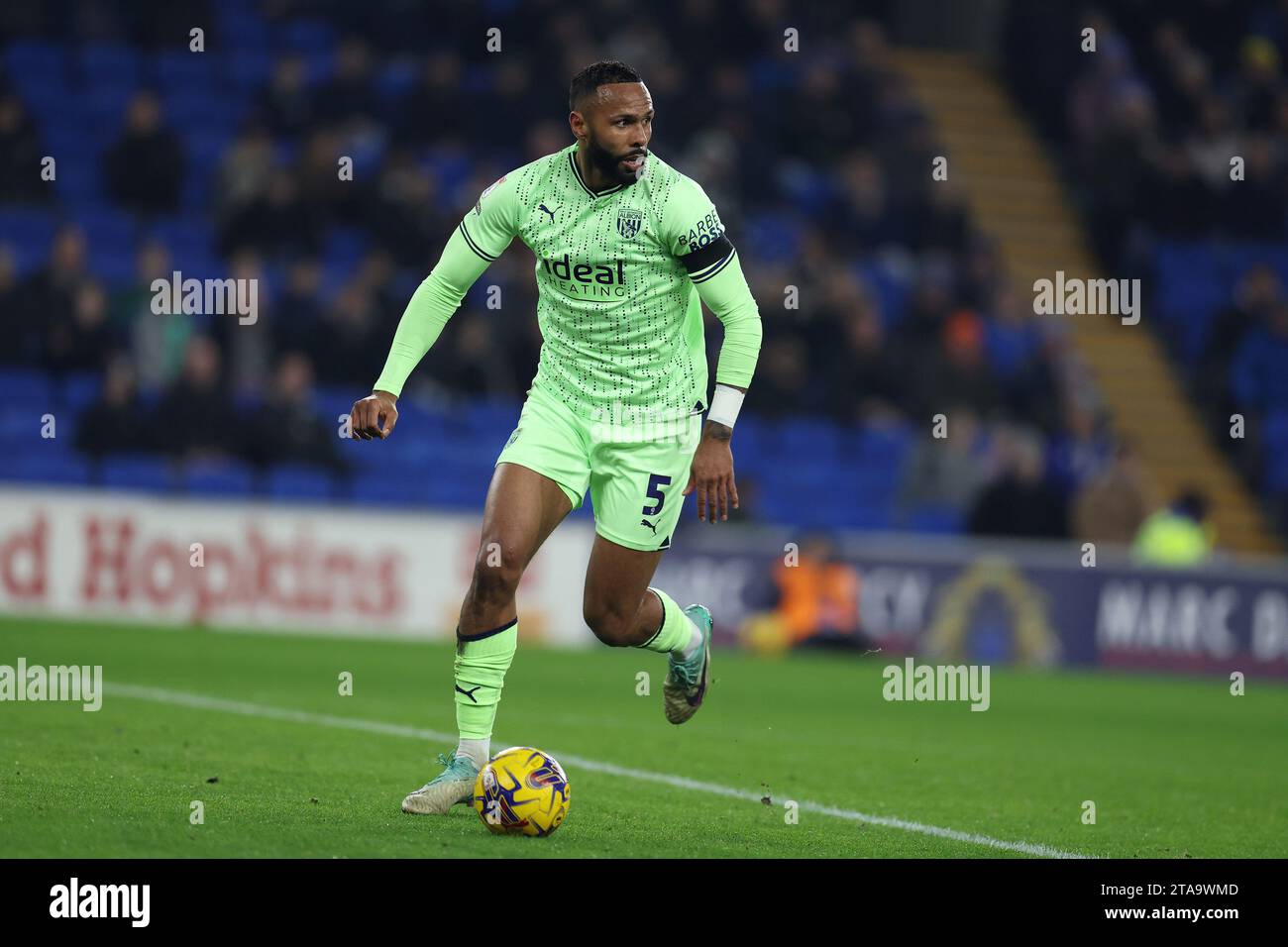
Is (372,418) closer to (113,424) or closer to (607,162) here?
(607,162)

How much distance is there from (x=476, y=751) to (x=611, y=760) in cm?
203

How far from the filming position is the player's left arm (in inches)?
271

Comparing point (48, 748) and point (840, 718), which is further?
point (840, 718)

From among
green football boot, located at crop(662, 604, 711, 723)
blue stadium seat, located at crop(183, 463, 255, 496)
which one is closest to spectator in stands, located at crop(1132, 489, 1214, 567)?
blue stadium seat, located at crop(183, 463, 255, 496)

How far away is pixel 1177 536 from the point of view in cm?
1770

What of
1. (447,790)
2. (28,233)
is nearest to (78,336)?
(28,233)

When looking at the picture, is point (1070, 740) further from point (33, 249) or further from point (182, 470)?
point (33, 249)

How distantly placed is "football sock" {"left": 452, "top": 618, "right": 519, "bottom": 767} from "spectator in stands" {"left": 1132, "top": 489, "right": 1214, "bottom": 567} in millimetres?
11420

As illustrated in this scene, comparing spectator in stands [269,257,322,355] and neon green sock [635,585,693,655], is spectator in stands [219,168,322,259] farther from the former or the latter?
neon green sock [635,585,693,655]

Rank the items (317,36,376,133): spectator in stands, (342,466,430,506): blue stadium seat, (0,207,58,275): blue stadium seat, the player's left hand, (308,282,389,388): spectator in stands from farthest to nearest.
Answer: (317,36,376,133): spectator in stands
(0,207,58,275): blue stadium seat
(308,282,389,388): spectator in stands
(342,466,430,506): blue stadium seat
the player's left hand

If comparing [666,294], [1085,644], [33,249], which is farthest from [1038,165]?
[666,294]

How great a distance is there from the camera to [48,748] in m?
7.82
